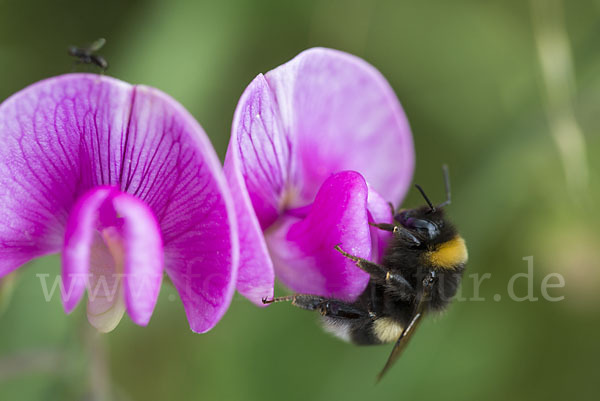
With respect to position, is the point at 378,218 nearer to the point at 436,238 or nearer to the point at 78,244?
the point at 436,238

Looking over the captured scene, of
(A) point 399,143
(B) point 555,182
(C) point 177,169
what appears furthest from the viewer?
(B) point 555,182

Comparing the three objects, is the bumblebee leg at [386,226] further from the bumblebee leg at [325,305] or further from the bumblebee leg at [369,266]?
the bumblebee leg at [325,305]

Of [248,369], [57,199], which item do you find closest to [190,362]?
[248,369]

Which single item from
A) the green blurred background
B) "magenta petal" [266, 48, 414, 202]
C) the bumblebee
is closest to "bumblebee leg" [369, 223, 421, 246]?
the bumblebee

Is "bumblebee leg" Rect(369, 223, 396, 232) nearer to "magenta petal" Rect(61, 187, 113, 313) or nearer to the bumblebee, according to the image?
the bumblebee

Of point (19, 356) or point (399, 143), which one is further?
point (19, 356)

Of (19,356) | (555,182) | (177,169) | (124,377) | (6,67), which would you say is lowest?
(124,377)

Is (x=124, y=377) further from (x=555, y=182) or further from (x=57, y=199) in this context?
(x=555, y=182)
